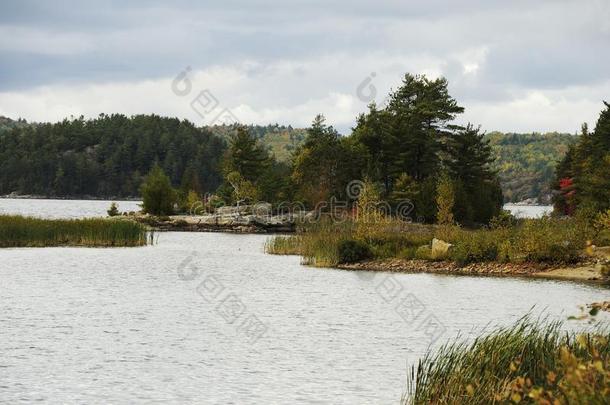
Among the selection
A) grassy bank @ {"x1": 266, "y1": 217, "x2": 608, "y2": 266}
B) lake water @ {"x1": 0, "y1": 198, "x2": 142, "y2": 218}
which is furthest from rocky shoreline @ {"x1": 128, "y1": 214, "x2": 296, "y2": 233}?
grassy bank @ {"x1": 266, "y1": 217, "x2": 608, "y2": 266}

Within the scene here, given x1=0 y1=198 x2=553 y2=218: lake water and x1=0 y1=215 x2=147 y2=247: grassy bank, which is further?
x1=0 y1=198 x2=553 y2=218: lake water

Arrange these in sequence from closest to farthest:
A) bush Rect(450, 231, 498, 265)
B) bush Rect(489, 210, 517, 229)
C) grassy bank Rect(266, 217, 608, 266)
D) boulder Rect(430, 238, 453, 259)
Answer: grassy bank Rect(266, 217, 608, 266) → bush Rect(450, 231, 498, 265) → boulder Rect(430, 238, 453, 259) → bush Rect(489, 210, 517, 229)

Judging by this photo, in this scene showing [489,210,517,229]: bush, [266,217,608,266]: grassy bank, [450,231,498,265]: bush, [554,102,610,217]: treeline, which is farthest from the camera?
[554,102,610,217]: treeline

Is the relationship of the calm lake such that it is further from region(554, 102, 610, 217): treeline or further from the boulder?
region(554, 102, 610, 217): treeline

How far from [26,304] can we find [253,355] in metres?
12.2

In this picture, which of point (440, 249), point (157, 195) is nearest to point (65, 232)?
point (440, 249)

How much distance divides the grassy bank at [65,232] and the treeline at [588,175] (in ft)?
98.7

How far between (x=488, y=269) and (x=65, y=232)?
27472 mm

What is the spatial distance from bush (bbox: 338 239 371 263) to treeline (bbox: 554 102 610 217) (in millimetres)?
14808

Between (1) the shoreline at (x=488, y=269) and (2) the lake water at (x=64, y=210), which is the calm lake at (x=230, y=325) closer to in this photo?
(1) the shoreline at (x=488, y=269)

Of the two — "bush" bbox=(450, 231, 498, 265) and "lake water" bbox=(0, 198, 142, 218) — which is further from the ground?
"lake water" bbox=(0, 198, 142, 218)

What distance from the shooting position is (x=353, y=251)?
45.5 m

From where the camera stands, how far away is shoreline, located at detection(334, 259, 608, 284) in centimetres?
4038

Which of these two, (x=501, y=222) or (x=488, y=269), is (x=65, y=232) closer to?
(x=488, y=269)
